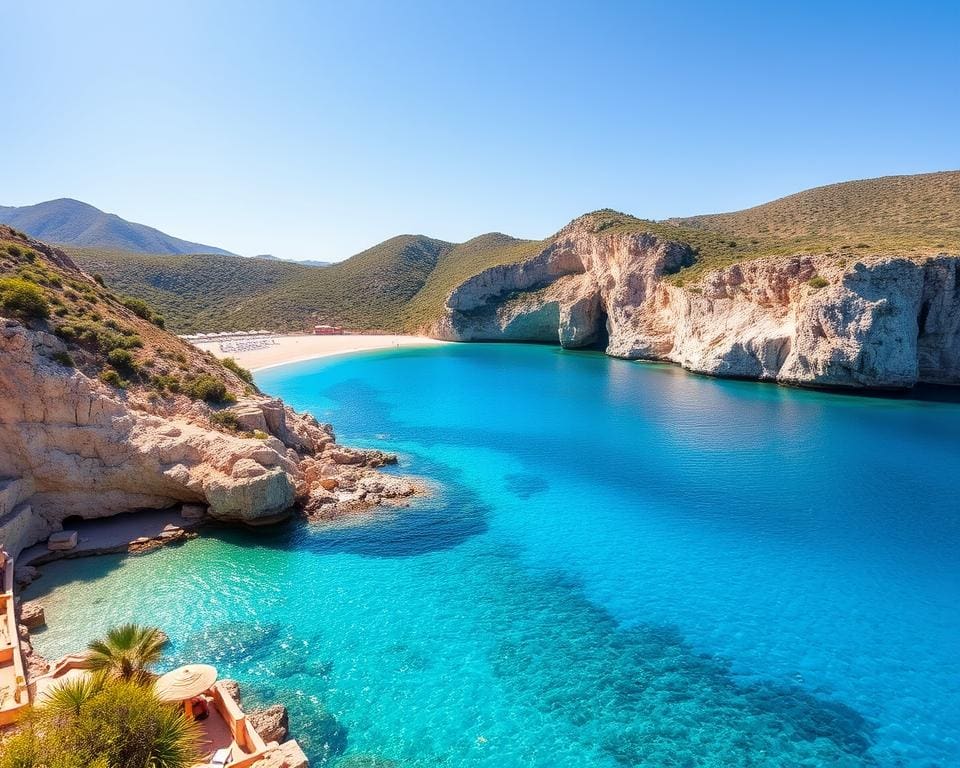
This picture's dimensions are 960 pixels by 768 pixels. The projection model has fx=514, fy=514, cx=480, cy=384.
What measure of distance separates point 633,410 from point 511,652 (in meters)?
28.6

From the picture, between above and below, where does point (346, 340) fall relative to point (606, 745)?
above

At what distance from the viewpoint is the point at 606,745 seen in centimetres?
1101

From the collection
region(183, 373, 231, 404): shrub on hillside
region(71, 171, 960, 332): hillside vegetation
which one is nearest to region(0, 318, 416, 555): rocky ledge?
region(183, 373, 231, 404): shrub on hillside

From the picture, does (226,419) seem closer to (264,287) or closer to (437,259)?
(264,287)

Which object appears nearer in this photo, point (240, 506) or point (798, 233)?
point (240, 506)

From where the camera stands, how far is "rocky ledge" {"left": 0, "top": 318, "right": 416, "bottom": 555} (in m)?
18.8

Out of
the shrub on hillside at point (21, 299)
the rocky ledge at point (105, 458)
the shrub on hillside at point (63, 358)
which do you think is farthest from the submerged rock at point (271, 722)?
the shrub on hillside at point (21, 299)

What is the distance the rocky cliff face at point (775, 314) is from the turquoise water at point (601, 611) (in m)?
17.8

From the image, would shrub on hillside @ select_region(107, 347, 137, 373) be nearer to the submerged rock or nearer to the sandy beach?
the submerged rock

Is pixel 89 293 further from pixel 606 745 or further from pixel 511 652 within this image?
pixel 606 745

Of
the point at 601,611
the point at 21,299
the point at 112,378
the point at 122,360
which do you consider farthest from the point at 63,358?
the point at 601,611

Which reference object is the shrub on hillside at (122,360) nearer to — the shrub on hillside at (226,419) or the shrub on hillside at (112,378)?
the shrub on hillside at (112,378)

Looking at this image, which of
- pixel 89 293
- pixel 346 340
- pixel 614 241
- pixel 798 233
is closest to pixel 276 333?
pixel 346 340

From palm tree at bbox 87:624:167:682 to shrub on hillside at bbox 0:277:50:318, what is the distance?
15959 mm
